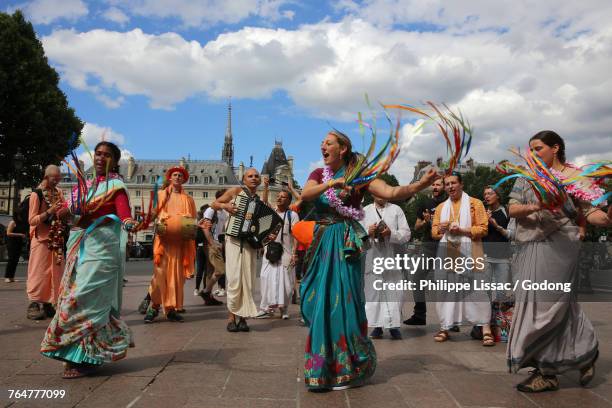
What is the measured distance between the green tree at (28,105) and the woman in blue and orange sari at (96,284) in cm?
2738

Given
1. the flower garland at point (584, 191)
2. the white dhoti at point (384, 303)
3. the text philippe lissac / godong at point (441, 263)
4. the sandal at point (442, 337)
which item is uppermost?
the flower garland at point (584, 191)

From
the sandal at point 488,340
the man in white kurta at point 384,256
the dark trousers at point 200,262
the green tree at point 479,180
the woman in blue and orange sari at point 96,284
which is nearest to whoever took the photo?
the woman in blue and orange sari at point 96,284

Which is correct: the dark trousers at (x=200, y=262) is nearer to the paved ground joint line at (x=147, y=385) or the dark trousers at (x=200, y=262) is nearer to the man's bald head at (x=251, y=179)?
the man's bald head at (x=251, y=179)

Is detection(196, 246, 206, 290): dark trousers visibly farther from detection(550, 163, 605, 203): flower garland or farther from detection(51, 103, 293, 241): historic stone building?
detection(51, 103, 293, 241): historic stone building

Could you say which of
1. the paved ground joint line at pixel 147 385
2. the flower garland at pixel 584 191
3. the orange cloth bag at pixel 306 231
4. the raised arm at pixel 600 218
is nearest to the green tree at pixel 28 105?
the paved ground joint line at pixel 147 385

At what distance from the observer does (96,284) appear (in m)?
4.88

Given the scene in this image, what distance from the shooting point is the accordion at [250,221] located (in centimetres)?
765

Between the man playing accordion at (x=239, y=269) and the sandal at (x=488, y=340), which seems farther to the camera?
the man playing accordion at (x=239, y=269)

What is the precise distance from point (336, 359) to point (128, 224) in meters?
2.12

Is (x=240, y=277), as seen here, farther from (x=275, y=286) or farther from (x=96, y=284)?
(x=96, y=284)

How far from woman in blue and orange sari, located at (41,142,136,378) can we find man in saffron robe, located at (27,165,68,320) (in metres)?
3.04

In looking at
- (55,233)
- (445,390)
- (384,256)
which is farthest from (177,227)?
(445,390)

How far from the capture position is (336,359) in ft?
14.9

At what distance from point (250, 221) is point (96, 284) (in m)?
3.04
